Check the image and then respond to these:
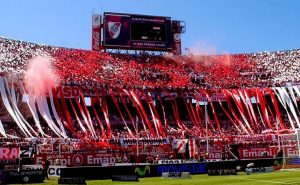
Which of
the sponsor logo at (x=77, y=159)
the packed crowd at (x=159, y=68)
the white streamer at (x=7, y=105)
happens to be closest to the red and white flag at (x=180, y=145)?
the sponsor logo at (x=77, y=159)

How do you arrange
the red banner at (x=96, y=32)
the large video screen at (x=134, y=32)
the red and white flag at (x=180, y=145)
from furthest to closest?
the red banner at (x=96, y=32) < the large video screen at (x=134, y=32) < the red and white flag at (x=180, y=145)

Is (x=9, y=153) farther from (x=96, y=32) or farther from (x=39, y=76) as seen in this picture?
(x=96, y=32)

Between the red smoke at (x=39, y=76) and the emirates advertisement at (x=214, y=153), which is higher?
the red smoke at (x=39, y=76)

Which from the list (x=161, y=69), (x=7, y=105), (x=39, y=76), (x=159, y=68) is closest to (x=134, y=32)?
(x=159, y=68)

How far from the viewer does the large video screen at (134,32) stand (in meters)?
67.9

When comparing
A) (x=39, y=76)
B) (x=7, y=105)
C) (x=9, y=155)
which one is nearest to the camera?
(x=9, y=155)

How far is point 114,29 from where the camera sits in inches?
2675

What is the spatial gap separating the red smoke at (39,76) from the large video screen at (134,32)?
44.1 feet

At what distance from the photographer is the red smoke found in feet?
163

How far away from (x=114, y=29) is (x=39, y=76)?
20.4m

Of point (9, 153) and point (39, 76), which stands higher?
point (39, 76)

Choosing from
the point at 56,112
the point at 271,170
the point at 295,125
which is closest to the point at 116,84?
the point at 56,112

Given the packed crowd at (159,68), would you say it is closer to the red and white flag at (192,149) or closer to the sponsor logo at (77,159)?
the red and white flag at (192,149)

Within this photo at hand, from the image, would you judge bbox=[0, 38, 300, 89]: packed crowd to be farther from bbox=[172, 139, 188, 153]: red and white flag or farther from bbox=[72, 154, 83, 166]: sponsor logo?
bbox=[72, 154, 83, 166]: sponsor logo
